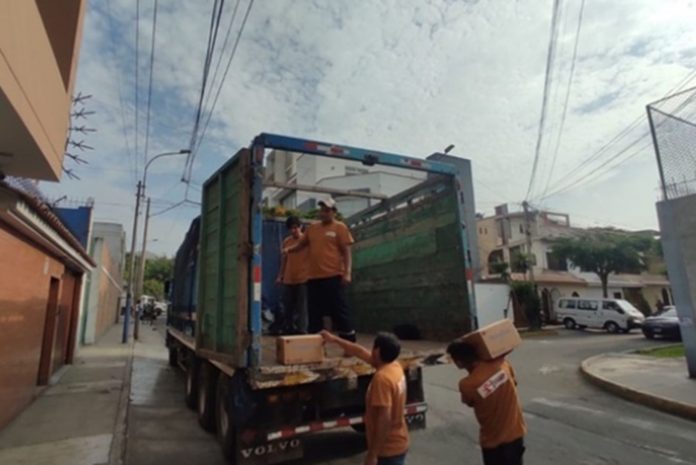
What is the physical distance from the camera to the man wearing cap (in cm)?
482

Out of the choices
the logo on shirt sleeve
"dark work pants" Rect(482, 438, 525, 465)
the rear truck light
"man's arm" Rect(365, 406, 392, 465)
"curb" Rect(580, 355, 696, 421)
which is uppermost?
the logo on shirt sleeve

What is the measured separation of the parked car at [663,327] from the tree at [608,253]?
9217 mm

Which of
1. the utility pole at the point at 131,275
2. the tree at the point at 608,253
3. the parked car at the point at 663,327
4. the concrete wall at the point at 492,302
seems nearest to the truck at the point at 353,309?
the utility pole at the point at 131,275

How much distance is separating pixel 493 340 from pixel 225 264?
106 inches

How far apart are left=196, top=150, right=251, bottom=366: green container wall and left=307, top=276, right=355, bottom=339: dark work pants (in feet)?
3.32

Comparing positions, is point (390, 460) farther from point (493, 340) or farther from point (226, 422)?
point (226, 422)

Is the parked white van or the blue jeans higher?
the parked white van

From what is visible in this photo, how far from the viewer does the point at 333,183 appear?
29.6 m

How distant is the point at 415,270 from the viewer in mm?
5723

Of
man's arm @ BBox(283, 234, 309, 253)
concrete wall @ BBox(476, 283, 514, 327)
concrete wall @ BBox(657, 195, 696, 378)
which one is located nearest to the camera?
man's arm @ BBox(283, 234, 309, 253)

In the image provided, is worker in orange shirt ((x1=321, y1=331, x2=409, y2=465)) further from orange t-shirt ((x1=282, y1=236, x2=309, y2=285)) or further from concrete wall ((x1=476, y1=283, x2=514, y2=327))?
concrete wall ((x1=476, y1=283, x2=514, y2=327))

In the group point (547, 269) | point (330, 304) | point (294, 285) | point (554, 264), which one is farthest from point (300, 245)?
point (554, 264)

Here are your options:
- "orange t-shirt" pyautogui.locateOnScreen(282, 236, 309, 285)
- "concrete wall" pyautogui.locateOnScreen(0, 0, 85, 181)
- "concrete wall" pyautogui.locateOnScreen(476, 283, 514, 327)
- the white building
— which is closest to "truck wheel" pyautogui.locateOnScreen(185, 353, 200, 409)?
"orange t-shirt" pyautogui.locateOnScreen(282, 236, 309, 285)

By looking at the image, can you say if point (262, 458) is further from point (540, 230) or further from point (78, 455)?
point (540, 230)
